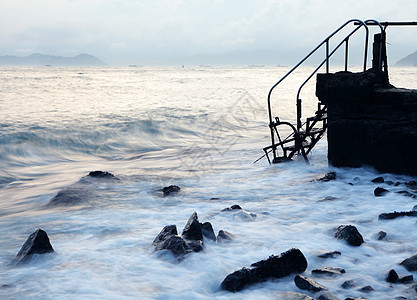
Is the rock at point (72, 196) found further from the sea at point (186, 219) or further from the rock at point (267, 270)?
the rock at point (267, 270)

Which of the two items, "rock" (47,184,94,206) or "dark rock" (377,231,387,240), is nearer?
"dark rock" (377,231,387,240)

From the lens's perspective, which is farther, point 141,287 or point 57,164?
point 57,164

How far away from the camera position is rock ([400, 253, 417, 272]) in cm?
360

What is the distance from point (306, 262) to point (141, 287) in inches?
60.2

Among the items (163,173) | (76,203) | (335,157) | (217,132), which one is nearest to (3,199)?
(76,203)

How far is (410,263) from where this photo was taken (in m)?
3.65

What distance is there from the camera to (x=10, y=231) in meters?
5.84

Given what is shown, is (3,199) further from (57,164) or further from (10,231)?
(57,164)

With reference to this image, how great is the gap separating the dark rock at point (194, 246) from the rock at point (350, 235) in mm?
1529

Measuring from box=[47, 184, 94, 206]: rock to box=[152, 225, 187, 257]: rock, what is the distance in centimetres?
293

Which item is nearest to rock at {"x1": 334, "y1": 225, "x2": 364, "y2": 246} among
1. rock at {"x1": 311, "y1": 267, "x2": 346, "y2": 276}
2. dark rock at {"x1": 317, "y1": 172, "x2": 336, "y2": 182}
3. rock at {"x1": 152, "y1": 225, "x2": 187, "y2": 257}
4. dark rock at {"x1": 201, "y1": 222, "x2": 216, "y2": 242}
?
rock at {"x1": 311, "y1": 267, "x2": 346, "y2": 276}

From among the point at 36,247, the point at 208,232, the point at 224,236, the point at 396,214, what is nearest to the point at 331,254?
the point at 224,236

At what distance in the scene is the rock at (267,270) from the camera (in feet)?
11.4

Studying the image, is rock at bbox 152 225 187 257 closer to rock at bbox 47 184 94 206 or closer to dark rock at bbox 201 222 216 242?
dark rock at bbox 201 222 216 242
